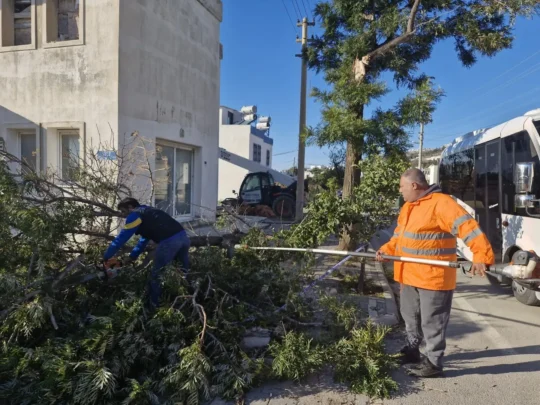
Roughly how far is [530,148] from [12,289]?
6.41 meters

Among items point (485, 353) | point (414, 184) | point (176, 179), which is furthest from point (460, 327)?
point (176, 179)

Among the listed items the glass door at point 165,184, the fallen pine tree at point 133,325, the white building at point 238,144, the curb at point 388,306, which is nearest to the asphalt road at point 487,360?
the fallen pine tree at point 133,325

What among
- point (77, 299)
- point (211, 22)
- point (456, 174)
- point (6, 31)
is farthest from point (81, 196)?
point (211, 22)

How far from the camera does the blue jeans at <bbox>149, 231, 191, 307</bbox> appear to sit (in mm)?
4441

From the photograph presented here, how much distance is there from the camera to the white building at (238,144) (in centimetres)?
2769

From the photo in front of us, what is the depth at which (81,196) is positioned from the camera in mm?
5461

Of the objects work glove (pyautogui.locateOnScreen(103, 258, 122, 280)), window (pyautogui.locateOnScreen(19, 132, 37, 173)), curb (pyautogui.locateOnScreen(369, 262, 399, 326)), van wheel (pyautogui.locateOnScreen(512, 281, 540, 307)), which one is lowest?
curb (pyautogui.locateOnScreen(369, 262, 399, 326))

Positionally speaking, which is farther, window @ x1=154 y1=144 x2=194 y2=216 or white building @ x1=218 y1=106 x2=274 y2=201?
white building @ x1=218 y1=106 x2=274 y2=201

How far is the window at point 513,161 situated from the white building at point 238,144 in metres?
20.2

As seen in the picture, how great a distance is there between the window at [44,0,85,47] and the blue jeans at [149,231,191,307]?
6.85 meters

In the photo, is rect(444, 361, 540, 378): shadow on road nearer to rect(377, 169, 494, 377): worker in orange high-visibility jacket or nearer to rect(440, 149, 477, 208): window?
rect(377, 169, 494, 377): worker in orange high-visibility jacket

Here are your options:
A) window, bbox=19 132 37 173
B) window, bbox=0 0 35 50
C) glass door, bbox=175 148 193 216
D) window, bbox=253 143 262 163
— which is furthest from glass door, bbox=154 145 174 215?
window, bbox=253 143 262 163

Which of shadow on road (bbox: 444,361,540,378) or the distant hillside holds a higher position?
the distant hillside

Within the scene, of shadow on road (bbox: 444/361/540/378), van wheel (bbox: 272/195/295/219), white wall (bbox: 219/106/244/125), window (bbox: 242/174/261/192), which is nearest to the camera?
shadow on road (bbox: 444/361/540/378)
